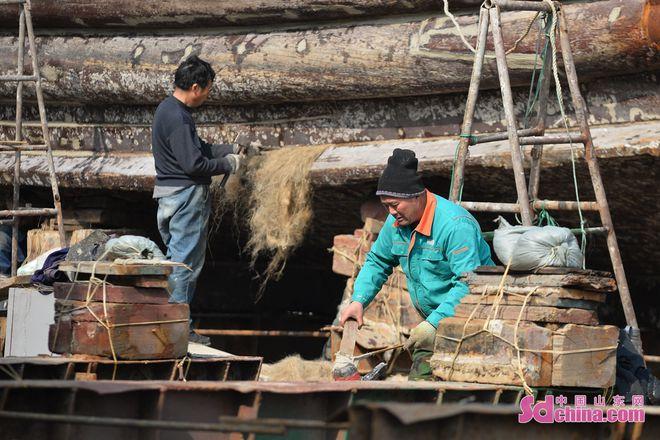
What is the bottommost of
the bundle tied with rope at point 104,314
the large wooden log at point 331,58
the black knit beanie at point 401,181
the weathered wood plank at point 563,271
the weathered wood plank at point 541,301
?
the bundle tied with rope at point 104,314

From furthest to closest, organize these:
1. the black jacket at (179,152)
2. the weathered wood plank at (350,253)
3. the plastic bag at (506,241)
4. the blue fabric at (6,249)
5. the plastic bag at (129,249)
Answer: the blue fabric at (6,249)
the weathered wood plank at (350,253)
the black jacket at (179,152)
the plastic bag at (129,249)
the plastic bag at (506,241)

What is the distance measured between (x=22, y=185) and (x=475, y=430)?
670cm

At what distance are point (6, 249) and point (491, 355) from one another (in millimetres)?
5579

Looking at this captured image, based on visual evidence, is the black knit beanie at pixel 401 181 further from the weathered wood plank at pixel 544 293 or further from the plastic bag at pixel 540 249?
the weathered wood plank at pixel 544 293

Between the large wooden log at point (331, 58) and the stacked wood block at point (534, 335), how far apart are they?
234 centimetres

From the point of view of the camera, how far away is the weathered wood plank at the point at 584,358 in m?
5.41

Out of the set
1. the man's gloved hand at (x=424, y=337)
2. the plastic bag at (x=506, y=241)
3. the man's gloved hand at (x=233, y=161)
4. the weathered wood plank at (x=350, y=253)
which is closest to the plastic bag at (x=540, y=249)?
the plastic bag at (x=506, y=241)

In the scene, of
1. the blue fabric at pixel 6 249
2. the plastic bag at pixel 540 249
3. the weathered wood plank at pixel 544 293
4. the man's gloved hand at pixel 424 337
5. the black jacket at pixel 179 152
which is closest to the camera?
the weathered wood plank at pixel 544 293

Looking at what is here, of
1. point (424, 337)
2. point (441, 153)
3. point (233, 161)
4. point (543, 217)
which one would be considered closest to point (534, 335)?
point (424, 337)

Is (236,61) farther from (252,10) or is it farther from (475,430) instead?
(475,430)

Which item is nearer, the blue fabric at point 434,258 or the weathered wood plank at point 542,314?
the weathered wood plank at point 542,314

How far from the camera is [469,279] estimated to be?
233 inches

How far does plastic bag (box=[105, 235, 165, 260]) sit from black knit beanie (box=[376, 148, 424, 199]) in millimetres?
1528

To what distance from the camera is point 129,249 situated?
700 centimetres
